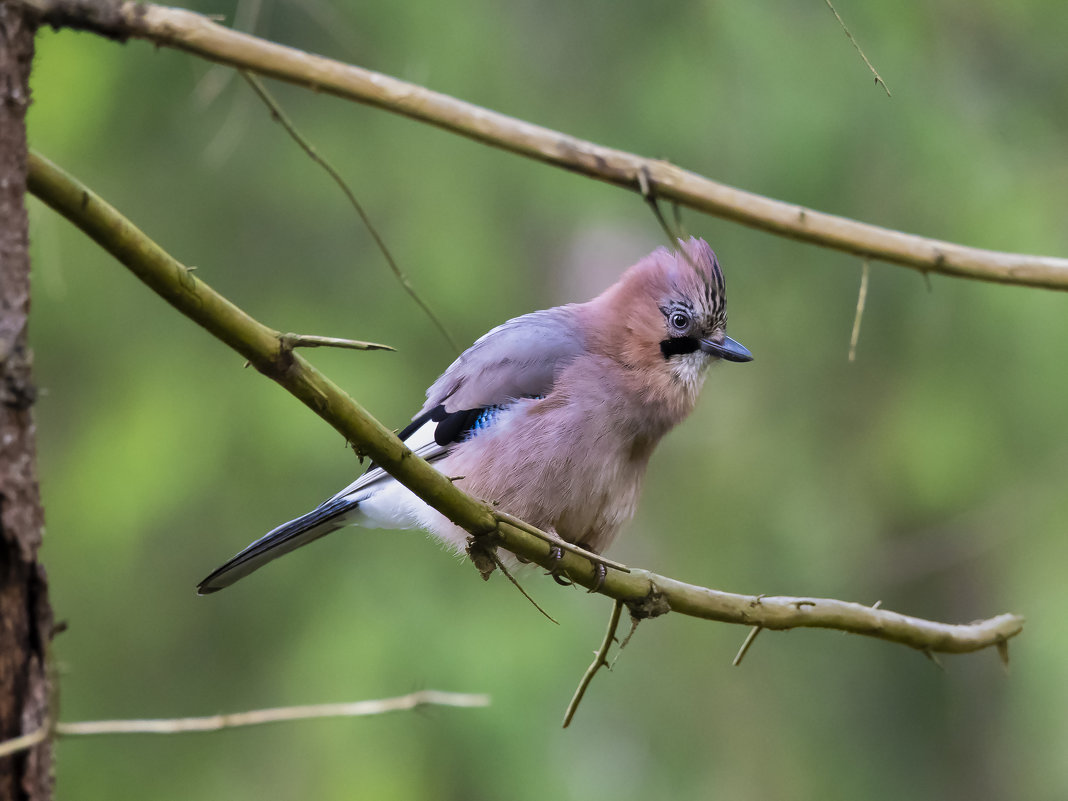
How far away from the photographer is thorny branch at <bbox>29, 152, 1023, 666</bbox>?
1.49 metres

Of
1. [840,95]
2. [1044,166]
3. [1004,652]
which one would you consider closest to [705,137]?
[840,95]

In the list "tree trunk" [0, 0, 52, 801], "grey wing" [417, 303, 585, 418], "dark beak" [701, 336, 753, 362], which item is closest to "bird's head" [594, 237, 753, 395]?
"dark beak" [701, 336, 753, 362]

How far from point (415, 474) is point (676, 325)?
167 centimetres

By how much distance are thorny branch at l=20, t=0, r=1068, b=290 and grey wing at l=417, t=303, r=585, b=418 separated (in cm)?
159

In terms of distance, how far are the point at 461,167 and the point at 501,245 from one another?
15.9 inches

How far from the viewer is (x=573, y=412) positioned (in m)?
3.28

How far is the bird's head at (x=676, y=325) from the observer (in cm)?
335

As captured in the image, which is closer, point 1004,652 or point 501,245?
point 1004,652

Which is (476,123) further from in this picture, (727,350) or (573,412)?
(727,350)

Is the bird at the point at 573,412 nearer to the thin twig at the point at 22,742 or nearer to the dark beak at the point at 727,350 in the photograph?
the dark beak at the point at 727,350

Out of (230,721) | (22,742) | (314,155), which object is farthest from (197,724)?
(314,155)

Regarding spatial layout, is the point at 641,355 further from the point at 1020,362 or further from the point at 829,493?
the point at 829,493

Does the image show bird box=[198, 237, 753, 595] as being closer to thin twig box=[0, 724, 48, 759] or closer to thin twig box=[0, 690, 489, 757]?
thin twig box=[0, 690, 489, 757]

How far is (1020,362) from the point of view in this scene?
17.1 ft
